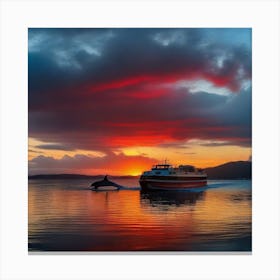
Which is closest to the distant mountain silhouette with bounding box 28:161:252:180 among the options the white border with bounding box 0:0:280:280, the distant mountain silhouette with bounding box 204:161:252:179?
the distant mountain silhouette with bounding box 204:161:252:179

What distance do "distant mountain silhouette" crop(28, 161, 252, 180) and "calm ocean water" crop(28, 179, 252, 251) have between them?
7 centimetres

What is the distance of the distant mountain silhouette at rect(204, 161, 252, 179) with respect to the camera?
7.60 metres

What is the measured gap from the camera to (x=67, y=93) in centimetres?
786

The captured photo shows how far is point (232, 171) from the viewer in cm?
768

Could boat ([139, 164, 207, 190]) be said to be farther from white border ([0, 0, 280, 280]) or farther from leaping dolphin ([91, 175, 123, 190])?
white border ([0, 0, 280, 280])

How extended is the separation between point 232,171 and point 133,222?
1497 mm

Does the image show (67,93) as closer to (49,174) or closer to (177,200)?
(49,174)
